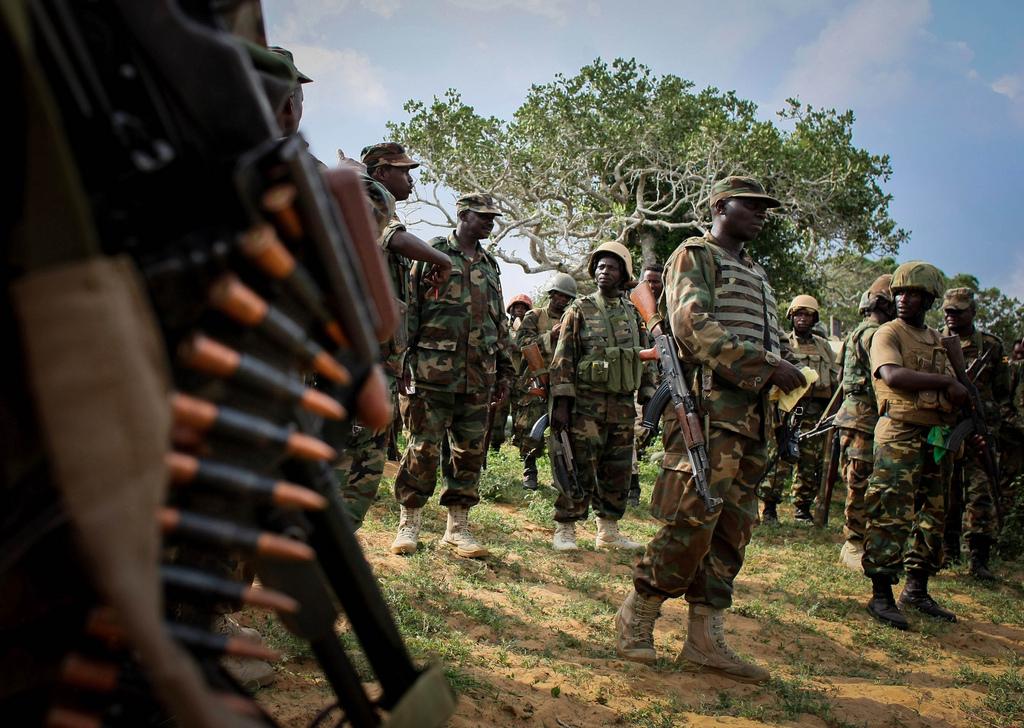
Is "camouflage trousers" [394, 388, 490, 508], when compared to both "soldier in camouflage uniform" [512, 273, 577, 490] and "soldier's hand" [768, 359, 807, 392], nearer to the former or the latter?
"soldier's hand" [768, 359, 807, 392]

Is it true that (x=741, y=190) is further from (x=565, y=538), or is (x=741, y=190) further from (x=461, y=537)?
(x=565, y=538)

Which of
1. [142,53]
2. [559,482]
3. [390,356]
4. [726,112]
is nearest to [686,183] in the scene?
[726,112]

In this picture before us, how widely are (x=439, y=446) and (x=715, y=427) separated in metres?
2.38

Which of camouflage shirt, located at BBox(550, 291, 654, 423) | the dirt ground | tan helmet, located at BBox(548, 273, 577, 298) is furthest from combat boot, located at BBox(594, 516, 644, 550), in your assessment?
tan helmet, located at BBox(548, 273, 577, 298)

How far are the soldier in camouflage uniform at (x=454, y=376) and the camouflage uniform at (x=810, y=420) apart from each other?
4.11 meters

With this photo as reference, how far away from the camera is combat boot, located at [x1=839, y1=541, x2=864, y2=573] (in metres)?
6.59

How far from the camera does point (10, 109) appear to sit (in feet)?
3.04

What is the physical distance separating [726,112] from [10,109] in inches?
1010

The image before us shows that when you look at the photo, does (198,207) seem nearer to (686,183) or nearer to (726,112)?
(686,183)

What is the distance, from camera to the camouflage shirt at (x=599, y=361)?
6.46 metres

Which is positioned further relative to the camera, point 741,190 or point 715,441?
point 741,190

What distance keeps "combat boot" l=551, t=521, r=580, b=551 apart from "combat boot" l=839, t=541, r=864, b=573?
2.45 m

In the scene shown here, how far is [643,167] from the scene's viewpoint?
2408cm

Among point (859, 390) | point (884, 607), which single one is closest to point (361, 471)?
point (884, 607)
